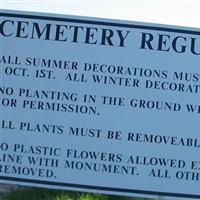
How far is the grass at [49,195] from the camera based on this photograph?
18.8ft

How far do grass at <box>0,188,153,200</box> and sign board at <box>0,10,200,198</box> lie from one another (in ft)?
1.33

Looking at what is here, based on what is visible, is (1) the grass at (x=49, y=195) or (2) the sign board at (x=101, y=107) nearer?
(2) the sign board at (x=101, y=107)

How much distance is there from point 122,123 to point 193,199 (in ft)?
3.10

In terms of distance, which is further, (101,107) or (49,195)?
(49,195)

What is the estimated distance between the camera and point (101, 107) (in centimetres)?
536

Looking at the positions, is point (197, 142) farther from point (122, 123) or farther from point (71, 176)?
point (71, 176)

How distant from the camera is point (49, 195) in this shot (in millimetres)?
6035

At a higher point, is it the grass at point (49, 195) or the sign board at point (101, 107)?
the sign board at point (101, 107)

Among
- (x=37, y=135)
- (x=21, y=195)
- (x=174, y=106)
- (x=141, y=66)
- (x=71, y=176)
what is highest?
(x=141, y=66)

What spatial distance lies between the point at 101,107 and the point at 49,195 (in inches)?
49.8

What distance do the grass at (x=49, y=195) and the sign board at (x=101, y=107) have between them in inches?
16.0

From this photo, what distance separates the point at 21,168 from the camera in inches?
214

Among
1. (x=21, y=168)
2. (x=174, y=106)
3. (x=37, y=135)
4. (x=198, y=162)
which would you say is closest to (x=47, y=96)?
(x=37, y=135)

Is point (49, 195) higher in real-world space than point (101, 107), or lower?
lower
